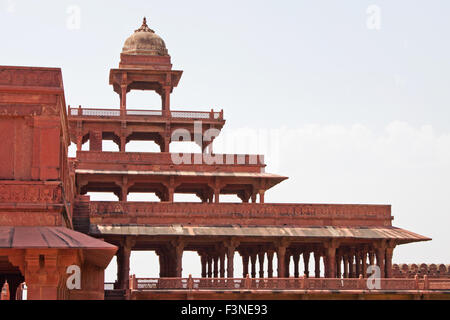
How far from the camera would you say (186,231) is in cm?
4347

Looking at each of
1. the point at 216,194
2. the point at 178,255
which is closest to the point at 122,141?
the point at 216,194

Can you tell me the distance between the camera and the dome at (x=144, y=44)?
54.3 m

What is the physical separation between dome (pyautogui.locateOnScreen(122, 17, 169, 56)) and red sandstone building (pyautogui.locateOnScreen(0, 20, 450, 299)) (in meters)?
0.07

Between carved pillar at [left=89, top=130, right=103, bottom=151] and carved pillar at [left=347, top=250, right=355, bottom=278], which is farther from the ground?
carved pillar at [left=89, top=130, right=103, bottom=151]

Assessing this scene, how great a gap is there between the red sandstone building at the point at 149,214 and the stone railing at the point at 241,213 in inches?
1.9

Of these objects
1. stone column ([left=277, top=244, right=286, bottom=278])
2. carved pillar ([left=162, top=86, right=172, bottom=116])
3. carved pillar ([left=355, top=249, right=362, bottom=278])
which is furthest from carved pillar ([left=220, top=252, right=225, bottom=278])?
carved pillar ([left=162, top=86, right=172, bottom=116])

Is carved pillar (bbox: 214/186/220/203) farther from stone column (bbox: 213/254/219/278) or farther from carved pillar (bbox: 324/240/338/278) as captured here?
carved pillar (bbox: 324/240/338/278)

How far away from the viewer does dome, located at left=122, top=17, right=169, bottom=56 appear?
54.3 m

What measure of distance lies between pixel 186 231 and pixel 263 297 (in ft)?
A: 17.5

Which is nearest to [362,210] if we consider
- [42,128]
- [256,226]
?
[256,226]

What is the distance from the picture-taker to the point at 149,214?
4434 centimetres

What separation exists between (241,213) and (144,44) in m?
14.1

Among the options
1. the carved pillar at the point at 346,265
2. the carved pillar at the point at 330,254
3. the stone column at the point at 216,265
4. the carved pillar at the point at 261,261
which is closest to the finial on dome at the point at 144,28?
the stone column at the point at 216,265
